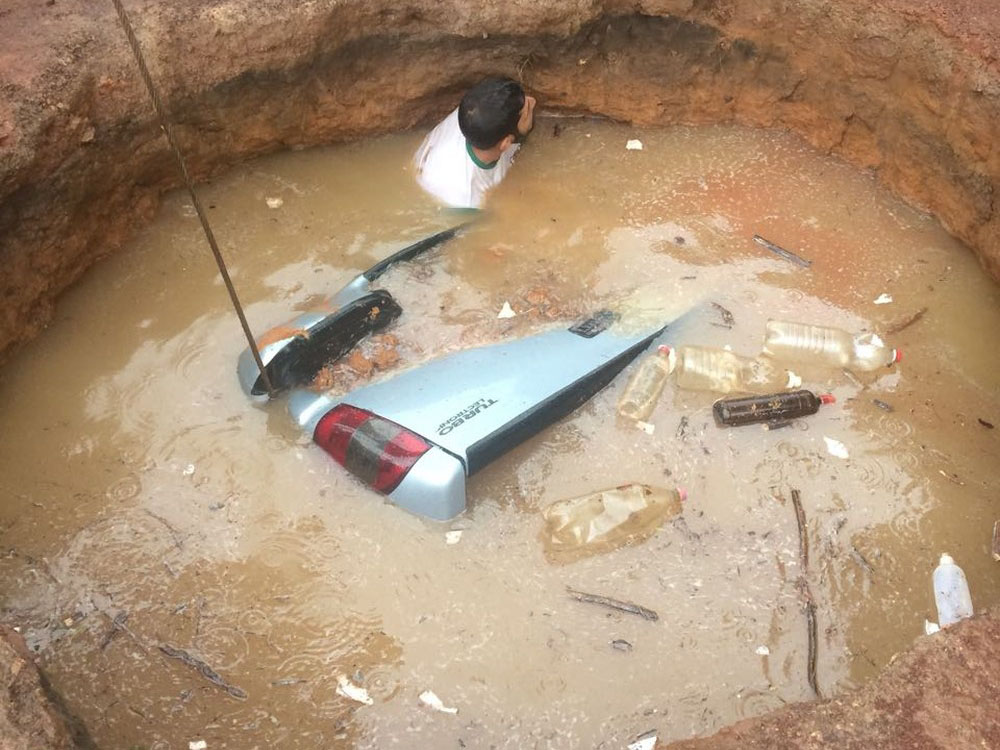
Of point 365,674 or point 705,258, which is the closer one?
point 365,674

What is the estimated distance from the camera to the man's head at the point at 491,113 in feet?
11.5

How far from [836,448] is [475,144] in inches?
78.2

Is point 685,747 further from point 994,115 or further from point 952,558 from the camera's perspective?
point 994,115

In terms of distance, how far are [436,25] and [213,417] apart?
6.88 feet

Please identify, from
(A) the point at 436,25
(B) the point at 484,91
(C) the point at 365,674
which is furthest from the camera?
(A) the point at 436,25

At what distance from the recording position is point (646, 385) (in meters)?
3.25

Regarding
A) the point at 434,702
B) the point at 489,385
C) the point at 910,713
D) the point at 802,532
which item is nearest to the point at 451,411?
the point at 489,385

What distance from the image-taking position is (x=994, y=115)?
3.36m

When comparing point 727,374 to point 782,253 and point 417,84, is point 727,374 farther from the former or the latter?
point 417,84

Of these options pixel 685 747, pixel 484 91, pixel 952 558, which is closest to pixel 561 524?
pixel 685 747

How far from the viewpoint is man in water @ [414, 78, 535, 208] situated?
3.52 metres

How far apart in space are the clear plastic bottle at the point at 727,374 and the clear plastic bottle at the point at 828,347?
0.11 m

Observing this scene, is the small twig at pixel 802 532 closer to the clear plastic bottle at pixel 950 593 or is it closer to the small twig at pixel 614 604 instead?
the clear plastic bottle at pixel 950 593

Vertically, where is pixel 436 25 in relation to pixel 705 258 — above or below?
above
